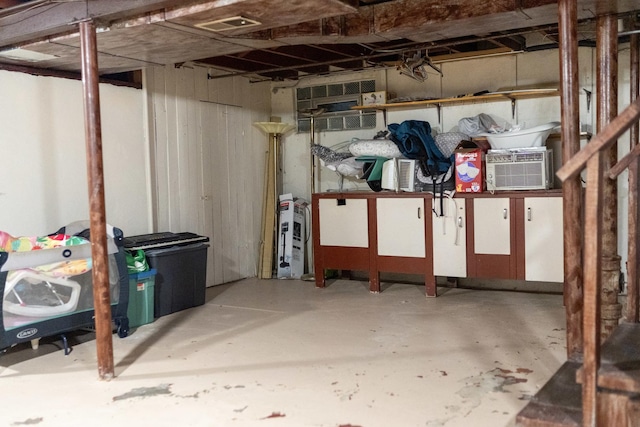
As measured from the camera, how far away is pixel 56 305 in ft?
13.4

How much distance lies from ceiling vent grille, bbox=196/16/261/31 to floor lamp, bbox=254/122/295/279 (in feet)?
10.5

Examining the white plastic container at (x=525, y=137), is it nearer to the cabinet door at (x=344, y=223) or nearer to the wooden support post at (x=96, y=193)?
the cabinet door at (x=344, y=223)

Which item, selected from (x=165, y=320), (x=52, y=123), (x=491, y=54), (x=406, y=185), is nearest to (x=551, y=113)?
(x=491, y=54)

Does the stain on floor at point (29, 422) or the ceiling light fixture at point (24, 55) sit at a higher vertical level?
the ceiling light fixture at point (24, 55)

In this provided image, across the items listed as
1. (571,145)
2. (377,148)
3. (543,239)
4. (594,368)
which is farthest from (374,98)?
(594,368)

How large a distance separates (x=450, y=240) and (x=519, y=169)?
911 millimetres

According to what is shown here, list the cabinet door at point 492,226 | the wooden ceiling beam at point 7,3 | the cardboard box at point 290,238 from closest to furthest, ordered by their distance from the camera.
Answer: the wooden ceiling beam at point 7,3, the cabinet door at point 492,226, the cardboard box at point 290,238

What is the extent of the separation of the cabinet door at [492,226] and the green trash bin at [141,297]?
2927mm

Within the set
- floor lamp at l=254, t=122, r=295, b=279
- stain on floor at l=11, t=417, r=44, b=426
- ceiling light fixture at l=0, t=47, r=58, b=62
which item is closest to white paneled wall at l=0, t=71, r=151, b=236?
ceiling light fixture at l=0, t=47, r=58, b=62

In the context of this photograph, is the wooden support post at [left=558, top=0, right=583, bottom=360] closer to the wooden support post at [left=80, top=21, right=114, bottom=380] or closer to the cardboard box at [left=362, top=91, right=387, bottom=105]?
the wooden support post at [left=80, top=21, right=114, bottom=380]

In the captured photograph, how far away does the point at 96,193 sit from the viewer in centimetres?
363

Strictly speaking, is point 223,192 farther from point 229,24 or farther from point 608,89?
point 608,89

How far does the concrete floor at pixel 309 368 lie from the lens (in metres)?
3.10

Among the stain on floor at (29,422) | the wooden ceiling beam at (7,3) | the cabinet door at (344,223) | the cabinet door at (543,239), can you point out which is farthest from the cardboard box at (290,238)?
the stain on floor at (29,422)
